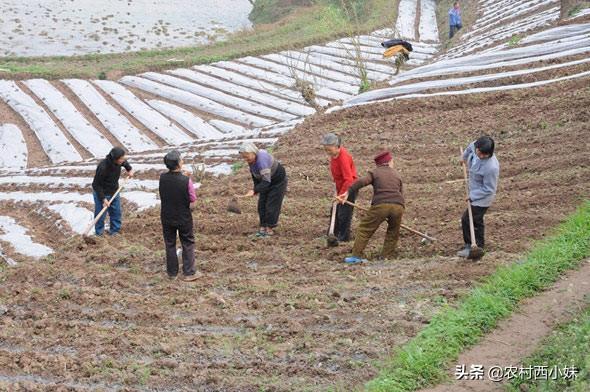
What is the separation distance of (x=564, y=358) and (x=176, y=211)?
403 cm

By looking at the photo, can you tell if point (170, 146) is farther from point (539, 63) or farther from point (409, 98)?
point (539, 63)

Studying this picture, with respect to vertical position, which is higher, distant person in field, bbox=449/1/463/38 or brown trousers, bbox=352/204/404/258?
distant person in field, bbox=449/1/463/38

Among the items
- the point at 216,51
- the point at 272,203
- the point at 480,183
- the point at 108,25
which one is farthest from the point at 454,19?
the point at 480,183

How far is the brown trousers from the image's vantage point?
737 cm

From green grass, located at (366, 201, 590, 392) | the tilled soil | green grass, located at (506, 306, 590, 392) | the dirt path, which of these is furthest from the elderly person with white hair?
green grass, located at (506, 306, 590, 392)

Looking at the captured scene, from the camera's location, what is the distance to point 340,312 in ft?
20.6

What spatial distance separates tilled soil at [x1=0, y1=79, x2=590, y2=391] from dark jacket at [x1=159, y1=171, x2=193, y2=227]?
65cm

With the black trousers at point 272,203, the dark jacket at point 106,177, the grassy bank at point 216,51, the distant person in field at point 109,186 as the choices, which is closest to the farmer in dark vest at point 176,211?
the black trousers at point 272,203

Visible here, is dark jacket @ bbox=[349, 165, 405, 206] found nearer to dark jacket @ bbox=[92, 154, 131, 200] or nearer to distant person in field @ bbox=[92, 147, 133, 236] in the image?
distant person in field @ bbox=[92, 147, 133, 236]

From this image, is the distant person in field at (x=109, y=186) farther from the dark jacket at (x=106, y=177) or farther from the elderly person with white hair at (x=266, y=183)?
the elderly person with white hair at (x=266, y=183)

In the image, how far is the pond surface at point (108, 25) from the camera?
2748 cm

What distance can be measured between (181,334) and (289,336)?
957 mm

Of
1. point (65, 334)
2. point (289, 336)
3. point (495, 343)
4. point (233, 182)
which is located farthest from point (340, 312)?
point (233, 182)

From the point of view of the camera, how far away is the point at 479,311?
5.80 m
